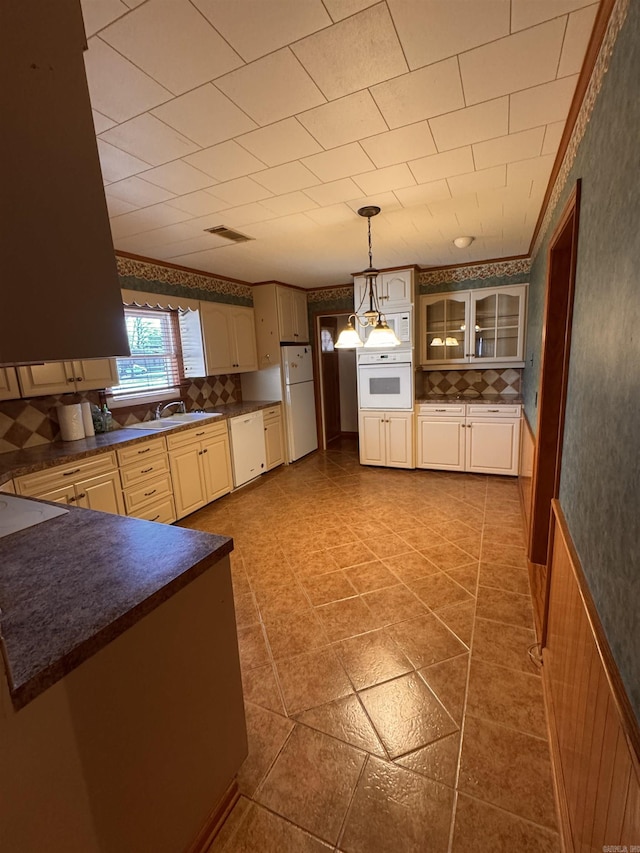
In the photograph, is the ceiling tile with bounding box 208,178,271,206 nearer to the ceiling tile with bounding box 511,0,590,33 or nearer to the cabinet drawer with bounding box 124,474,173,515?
the ceiling tile with bounding box 511,0,590,33

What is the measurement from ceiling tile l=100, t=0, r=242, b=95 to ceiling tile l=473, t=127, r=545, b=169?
50.5 inches

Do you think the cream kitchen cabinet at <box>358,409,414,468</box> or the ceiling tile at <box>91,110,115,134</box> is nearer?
the ceiling tile at <box>91,110,115,134</box>

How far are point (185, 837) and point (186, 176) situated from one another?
2765mm

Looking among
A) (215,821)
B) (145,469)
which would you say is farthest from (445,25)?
(145,469)

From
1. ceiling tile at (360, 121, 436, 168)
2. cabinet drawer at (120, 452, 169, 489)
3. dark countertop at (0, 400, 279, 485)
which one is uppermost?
ceiling tile at (360, 121, 436, 168)

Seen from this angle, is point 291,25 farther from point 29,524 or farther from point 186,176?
point 29,524

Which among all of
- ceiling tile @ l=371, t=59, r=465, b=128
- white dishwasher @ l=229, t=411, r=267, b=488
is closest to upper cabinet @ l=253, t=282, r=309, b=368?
white dishwasher @ l=229, t=411, r=267, b=488

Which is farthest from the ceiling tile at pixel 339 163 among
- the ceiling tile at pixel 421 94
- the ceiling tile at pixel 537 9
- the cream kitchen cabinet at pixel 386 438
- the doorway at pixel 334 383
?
the doorway at pixel 334 383

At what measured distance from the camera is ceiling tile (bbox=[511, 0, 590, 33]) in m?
1.12

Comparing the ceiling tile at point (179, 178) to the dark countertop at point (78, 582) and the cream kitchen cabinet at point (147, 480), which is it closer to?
the dark countertop at point (78, 582)

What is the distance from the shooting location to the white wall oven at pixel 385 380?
4547mm

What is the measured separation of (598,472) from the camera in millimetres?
1086

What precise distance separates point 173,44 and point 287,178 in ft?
3.17

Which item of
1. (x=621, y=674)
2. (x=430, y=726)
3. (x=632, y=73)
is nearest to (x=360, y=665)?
(x=430, y=726)
